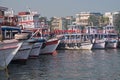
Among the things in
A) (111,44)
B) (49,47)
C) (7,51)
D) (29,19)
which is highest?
(29,19)

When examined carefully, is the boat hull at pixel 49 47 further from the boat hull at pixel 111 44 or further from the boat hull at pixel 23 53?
the boat hull at pixel 111 44

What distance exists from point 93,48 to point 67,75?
160ft

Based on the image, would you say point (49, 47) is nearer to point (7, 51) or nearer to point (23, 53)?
point (23, 53)

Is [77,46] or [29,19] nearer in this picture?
[29,19]

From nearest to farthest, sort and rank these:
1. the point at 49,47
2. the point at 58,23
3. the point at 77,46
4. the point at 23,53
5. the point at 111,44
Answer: the point at 23,53
the point at 49,47
the point at 77,46
the point at 111,44
the point at 58,23

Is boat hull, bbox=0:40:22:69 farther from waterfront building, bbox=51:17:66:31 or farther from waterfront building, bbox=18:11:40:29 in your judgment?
waterfront building, bbox=51:17:66:31

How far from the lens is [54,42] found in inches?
2291

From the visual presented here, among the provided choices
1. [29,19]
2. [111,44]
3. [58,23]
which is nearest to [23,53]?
[29,19]

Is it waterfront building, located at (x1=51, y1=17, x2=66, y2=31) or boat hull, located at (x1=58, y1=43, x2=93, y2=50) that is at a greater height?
waterfront building, located at (x1=51, y1=17, x2=66, y2=31)

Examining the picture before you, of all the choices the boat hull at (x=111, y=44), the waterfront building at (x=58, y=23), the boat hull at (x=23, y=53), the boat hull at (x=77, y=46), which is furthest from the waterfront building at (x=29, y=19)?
the waterfront building at (x=58, y=23)

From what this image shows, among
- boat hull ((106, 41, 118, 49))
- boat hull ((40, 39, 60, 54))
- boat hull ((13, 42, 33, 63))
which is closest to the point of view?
boat hull ((13, 42, 33, 63))

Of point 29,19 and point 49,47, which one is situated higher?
point 29,19

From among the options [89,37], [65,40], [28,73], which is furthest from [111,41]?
[28,73]

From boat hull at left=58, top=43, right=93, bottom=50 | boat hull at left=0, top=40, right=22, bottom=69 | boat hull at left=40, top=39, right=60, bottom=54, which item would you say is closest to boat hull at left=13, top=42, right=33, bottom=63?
boat hull at left=0, top=40, right=22, bottom=69
